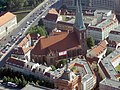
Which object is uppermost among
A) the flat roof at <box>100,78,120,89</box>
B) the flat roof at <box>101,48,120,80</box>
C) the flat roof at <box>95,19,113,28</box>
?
the flat roof at <box>95,19,113,28</box>

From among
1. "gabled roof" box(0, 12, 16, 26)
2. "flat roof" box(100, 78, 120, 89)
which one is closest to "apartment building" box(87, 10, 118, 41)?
"gabled roof" box(0, 12, 16, 26)

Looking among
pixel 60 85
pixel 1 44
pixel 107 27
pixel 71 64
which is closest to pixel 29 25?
pixel 1 44

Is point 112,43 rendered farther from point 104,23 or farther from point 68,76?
point 68,76

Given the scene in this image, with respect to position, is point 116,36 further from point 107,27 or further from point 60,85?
point 60,85

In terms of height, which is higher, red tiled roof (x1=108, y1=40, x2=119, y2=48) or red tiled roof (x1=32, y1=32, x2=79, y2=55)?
red tiled roof (x1=32, y1=32, x2=79, y2=55)

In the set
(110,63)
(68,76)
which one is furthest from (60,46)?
(68,76)

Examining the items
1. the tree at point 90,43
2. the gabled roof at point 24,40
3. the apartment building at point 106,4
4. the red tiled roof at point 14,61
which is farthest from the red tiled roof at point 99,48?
the apartment building at point 106,4

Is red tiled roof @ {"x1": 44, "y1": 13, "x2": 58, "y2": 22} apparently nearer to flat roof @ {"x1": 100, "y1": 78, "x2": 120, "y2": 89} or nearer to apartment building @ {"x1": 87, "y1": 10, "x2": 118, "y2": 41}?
apartment building @ {"x1": 87, "y1": 10, "x2": 118, "y2": 41}

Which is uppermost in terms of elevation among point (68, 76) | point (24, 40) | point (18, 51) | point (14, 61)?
point (24, 40)
